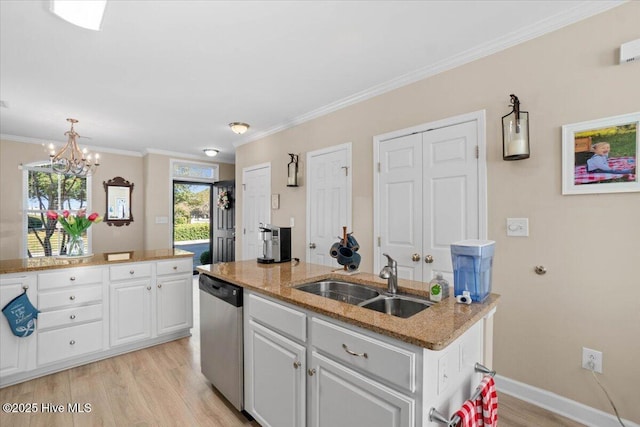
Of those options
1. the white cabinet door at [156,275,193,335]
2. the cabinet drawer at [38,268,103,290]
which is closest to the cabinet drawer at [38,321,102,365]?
the cabinet drawer at [38,268,103,290]

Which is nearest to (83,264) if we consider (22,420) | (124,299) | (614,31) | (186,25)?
(124,299)

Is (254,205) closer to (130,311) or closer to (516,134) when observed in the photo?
(130,311)

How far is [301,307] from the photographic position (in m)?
1.51

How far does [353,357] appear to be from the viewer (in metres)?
1.26

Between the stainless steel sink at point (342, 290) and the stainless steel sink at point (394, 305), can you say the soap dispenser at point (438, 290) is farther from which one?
the stainless steel sink at point (342, 290)

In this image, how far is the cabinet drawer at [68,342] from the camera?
2549mm

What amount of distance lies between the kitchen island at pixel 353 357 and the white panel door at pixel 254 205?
2715 mm

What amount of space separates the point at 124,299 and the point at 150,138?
3.06m

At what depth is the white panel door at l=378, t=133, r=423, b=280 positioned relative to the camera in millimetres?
2732

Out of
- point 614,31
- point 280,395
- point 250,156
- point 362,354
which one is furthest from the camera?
point 250,156

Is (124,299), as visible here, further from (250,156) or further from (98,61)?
(250,156)

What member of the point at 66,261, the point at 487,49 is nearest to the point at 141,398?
the point at 66,261

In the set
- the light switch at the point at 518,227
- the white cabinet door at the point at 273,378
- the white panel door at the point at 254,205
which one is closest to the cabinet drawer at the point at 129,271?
the white panel door at the point at 254,205

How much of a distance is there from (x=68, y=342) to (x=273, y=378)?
219 centimetres
